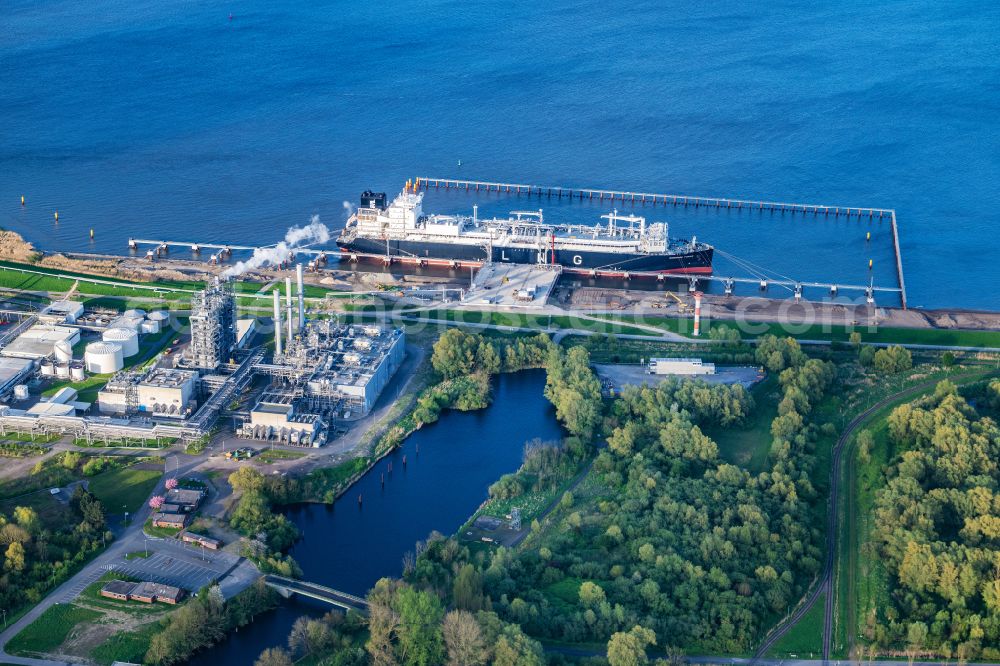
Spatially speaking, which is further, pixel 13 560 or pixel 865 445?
pixel 865 445

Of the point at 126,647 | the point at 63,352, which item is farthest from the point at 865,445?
the point at 63,352

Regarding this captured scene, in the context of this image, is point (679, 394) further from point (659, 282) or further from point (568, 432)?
point (659, 282)

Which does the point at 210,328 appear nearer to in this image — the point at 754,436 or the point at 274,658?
the point at 274,658

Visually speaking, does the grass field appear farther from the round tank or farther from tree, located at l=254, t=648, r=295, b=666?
tree, located at l=254, t=648, r=295, b=666

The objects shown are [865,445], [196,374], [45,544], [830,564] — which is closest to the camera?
[45,544]

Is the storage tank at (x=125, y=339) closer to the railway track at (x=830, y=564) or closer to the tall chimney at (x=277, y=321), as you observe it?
the tall chimney at (x=277, y=321)

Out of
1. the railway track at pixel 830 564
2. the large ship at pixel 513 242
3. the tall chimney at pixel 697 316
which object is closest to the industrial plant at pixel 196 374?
the large ship at pixel 513 242

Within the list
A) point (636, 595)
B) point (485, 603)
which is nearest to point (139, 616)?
point (485, 603)
